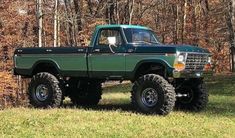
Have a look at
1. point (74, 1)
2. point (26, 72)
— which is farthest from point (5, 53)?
point (26, 72)

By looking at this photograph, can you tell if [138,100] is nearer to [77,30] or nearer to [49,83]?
[49,83]

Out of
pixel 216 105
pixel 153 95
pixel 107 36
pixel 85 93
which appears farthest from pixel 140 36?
pixel 216 105

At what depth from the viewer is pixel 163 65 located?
13.0m

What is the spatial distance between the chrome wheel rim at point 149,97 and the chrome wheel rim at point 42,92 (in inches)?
130

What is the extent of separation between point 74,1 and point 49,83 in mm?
31327

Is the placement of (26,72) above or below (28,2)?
below

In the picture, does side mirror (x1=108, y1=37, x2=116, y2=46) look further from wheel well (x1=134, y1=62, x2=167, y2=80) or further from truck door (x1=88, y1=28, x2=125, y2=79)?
wheel well (x1=134, y1=62, x2=167, y2=80)

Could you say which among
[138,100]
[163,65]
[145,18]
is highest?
[145,18]

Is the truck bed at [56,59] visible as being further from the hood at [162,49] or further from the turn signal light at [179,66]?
the turn signal light at [179,66]

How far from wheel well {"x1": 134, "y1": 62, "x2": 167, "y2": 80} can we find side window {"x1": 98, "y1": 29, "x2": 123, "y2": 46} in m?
0.89

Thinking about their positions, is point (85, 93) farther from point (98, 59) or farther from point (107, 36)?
point (107, 36)

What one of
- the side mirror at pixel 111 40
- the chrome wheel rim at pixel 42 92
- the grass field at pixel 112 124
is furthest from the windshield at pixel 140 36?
the chrome wheel rim at pixel 42 92

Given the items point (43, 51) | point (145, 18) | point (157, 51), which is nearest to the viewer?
point (157, 51)

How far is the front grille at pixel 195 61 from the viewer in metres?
13.4
